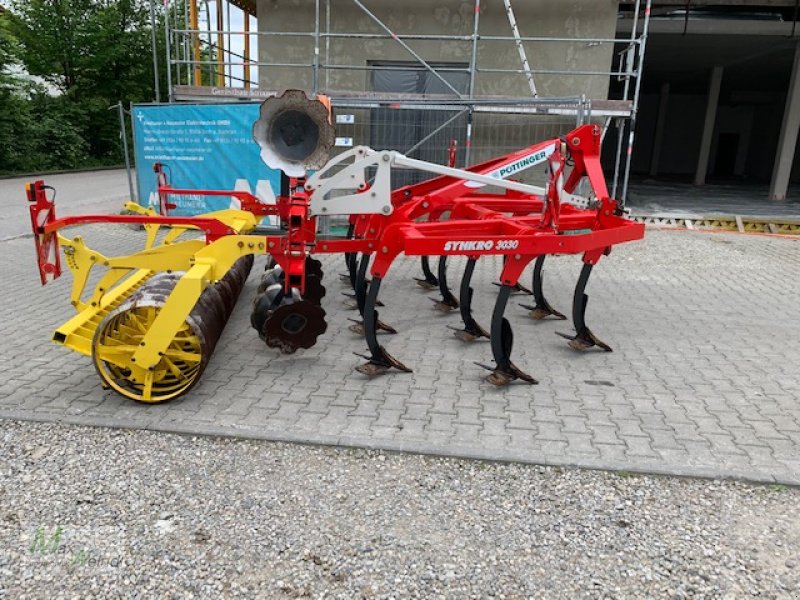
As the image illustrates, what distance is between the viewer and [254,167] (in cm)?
945

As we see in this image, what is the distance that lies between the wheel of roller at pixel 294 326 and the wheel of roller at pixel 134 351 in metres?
0.42

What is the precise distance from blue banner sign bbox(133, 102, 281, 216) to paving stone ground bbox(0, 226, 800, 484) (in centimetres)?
340

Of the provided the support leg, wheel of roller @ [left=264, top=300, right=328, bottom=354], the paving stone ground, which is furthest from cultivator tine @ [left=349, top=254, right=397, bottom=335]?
wheel of roller @ [left=264, top=300, right=328, bottom=354]

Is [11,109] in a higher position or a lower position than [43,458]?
higher

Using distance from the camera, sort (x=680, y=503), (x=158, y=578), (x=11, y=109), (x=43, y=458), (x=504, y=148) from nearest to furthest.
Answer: (x=158, y=578) → (x=680, y=503) → (x=43, y=458) → (x=504, y=148) → (x=11, y=109)

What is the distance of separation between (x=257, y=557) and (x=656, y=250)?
28.1 feet

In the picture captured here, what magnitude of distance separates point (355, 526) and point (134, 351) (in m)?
1.85

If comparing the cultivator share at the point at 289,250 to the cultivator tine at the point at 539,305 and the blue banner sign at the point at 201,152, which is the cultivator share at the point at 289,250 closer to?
the cultivator tine at the point at 539,305

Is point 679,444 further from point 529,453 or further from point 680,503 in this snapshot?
point 529,453

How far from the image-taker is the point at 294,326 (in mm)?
4129

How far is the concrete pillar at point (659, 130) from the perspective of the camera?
80.9ft

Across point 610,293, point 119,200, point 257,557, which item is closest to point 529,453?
point 257,557

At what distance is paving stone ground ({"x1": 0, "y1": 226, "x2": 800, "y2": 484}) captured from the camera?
344 centimetres

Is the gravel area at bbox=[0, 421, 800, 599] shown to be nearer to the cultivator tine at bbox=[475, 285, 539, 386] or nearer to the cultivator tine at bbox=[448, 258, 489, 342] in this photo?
the cultivator tine at bbox=[475, 285, 539, 386]
